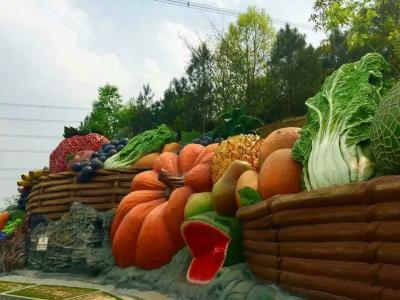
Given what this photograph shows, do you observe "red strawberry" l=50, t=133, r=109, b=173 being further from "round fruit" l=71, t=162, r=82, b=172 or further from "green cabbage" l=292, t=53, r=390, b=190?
"green cabbage" l=292, t=53, r=390, b=190

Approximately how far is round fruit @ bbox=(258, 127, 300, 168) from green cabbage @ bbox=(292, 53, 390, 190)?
0.50 m

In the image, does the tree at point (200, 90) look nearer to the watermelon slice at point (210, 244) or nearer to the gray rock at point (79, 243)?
the gray rock at point (79, 243)

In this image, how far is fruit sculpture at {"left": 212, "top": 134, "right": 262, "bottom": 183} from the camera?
5.45 m

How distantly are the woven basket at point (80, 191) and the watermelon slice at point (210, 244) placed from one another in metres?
2.36

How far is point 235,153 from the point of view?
5492mm

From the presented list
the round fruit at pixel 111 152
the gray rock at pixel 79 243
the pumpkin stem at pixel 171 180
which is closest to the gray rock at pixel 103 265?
the gray rock at pixel 79 243

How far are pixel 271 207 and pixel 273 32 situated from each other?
3013 centimetres

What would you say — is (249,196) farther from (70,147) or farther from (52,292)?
(70,147)

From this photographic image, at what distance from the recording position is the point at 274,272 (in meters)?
3.87

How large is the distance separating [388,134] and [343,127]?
70 cm

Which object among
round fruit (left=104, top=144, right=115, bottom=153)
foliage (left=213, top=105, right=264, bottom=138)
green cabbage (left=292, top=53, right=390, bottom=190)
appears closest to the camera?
green cabbage (left=292, top=53, right=390, bottom=190)

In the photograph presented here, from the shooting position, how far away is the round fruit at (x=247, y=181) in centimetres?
468

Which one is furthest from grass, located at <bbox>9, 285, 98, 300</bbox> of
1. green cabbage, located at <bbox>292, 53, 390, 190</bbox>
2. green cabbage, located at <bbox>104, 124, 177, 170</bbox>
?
green cabbage, located at <bbox>292, 53, 390, 190</bbox>

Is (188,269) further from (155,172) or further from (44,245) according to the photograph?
(44,245)
